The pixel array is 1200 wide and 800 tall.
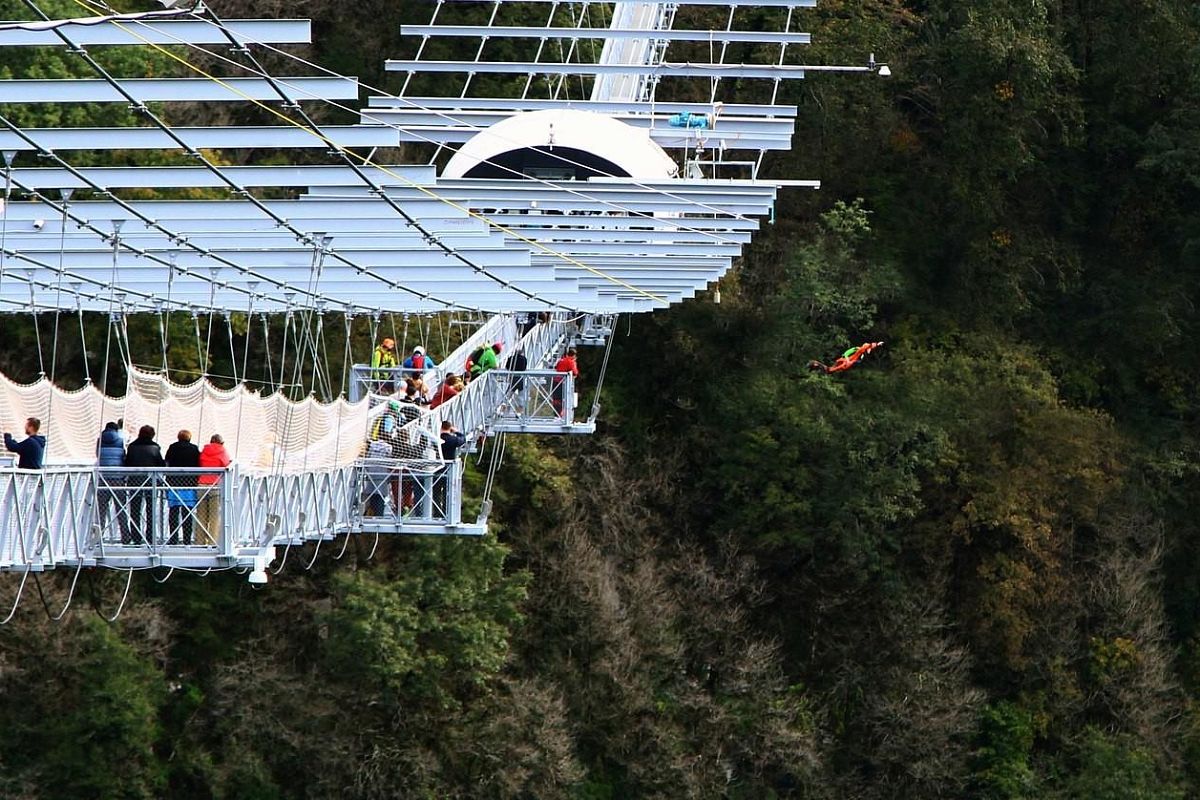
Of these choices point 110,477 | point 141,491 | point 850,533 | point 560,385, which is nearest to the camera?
point 110,477

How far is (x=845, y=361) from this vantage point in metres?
58.1

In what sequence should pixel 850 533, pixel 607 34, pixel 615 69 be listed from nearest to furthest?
pixel 607 34 → pixel 615 69 → pixel 850 533

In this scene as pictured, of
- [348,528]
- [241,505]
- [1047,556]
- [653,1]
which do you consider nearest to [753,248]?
[1047,556]

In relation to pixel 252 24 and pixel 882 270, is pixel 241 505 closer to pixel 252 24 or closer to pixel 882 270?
pixel 252 24

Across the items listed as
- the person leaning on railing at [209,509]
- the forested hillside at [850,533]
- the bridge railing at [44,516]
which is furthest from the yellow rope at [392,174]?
the forested hillside at [850,533]

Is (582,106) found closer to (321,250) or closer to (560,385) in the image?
(560,385)

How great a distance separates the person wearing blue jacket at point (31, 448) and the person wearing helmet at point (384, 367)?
47.4 ft

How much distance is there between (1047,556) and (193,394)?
26.7m

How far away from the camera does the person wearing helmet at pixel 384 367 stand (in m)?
43.3

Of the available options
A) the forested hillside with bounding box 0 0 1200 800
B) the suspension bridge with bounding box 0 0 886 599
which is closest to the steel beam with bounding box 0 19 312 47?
the suspension bridge with bounding box 0 0 886 599

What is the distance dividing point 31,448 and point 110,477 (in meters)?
1.12

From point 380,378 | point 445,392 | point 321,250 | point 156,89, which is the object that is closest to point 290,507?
point 321,250

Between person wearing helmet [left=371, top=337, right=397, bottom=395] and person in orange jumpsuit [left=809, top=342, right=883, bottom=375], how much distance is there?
14969 mm

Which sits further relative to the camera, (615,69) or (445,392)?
(615,69)
